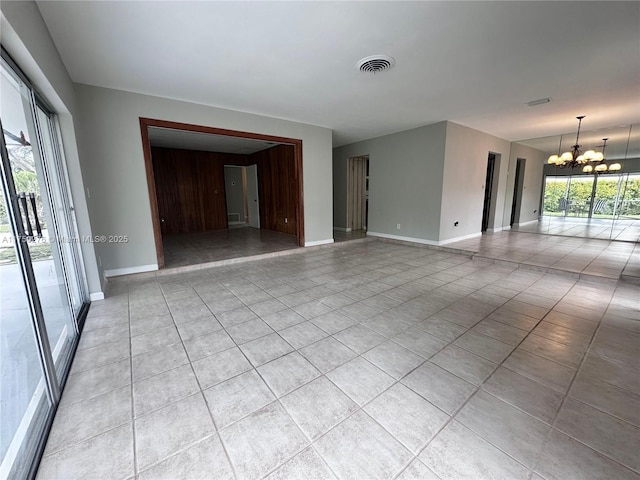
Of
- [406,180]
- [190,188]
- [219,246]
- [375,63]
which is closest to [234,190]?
[190,188]

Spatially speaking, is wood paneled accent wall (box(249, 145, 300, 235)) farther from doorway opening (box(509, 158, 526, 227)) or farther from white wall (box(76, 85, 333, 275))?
doorway opening (box(509, 158, 526, 227))

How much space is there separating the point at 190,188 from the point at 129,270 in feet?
14.8

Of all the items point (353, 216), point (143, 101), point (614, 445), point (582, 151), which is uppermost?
point (143, 101)

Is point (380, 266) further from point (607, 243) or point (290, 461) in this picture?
point (607, 243)

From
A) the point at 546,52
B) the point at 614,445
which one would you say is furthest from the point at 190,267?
the point at 546,52

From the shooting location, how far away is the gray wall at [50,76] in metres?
1.47

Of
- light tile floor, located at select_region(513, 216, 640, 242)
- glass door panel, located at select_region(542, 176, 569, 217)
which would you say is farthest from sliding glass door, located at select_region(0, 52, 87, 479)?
glass door panel, located at select_region(542, 176, 569, 217)

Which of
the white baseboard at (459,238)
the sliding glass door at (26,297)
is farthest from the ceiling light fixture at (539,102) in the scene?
the sliding glass door at (26,297)

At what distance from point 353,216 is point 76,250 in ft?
20.3

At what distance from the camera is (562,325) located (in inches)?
91.0

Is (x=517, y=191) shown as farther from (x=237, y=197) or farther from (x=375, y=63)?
(x=237, y=197)

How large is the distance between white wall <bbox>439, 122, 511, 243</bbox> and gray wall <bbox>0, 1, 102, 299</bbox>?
5.65 m

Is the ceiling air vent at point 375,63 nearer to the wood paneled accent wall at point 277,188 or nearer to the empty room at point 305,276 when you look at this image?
the empty room at point 305,276

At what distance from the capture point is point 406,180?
19.1ft
